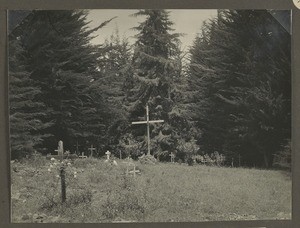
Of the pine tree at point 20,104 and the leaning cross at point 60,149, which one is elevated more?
the pine tree at point 20,104

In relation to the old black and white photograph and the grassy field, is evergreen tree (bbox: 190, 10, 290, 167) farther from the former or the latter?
the grassy field

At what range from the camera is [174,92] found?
6.79ft

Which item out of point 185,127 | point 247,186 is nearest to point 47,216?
point 185,127

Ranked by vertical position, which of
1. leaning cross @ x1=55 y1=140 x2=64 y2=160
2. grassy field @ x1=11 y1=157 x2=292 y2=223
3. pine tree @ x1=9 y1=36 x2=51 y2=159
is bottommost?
grassy field @ x1=11 y1=157 x2=292 y2=223

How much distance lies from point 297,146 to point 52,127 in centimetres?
109

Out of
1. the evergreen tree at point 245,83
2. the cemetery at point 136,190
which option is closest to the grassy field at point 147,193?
the cemetery at point 136,190

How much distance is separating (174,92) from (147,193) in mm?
464

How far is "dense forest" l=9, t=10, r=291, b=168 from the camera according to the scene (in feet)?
6.70

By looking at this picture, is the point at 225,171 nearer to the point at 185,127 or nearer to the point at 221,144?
the point at 221,144

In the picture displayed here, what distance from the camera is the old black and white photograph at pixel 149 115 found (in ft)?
6.64

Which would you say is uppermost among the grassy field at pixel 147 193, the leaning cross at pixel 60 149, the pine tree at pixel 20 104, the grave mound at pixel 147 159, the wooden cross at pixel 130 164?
the pine tree at pixel 20 104

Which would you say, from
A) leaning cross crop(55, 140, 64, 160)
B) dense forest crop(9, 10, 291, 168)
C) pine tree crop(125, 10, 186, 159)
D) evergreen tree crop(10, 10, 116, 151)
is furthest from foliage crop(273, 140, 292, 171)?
leaning cross crop(55, 140, 64, 160)

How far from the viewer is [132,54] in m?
2.06

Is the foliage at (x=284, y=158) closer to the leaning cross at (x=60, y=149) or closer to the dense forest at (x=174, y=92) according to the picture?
the dense forest at (x=174, y=92)
